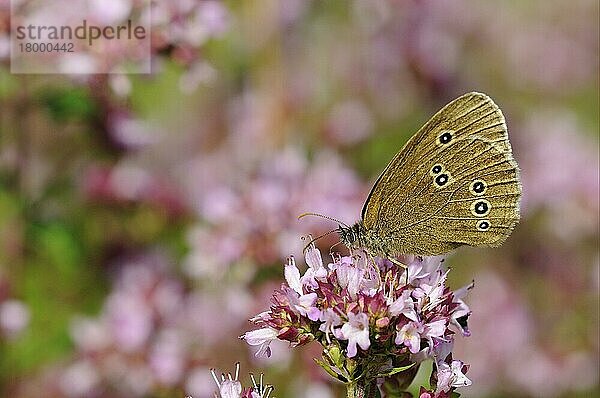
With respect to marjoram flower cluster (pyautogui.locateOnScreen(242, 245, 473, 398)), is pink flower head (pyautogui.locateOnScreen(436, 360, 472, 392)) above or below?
below

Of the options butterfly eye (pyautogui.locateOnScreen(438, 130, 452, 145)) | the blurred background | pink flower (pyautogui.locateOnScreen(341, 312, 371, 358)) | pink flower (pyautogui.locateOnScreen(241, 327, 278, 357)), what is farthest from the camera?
the blurred background

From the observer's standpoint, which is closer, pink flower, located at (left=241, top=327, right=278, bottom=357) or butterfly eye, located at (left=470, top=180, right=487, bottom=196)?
pink flower, located at (left=241, top=327, right=278, bottom=357)

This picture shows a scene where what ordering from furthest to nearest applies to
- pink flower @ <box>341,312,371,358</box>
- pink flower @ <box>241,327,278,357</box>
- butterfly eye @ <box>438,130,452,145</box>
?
1. butterfly eye @ <box>438,130,452,145</box>
2. pink flower @ <box>241,327,278,357</box>
3. pink flower @ <box>341,312,371,358</box>

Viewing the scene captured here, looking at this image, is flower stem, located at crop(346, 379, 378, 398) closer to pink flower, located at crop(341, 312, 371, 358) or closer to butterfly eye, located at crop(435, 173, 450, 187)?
pink flower, located at crop(341, 312, 371, 358)

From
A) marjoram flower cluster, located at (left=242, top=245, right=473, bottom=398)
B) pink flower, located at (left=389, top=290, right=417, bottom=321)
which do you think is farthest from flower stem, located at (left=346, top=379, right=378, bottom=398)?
pink flower, located at (left=389, top=290, right=417, bottom=321)

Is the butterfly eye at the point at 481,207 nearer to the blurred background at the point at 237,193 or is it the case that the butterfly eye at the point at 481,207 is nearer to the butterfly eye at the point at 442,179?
the butterfly eye at the point at 442,179

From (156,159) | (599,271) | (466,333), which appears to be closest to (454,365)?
(466,333)

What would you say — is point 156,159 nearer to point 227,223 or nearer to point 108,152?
point 108,152

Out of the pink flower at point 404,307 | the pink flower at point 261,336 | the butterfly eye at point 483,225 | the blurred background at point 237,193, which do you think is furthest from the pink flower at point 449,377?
the blurred background at point 237,193
